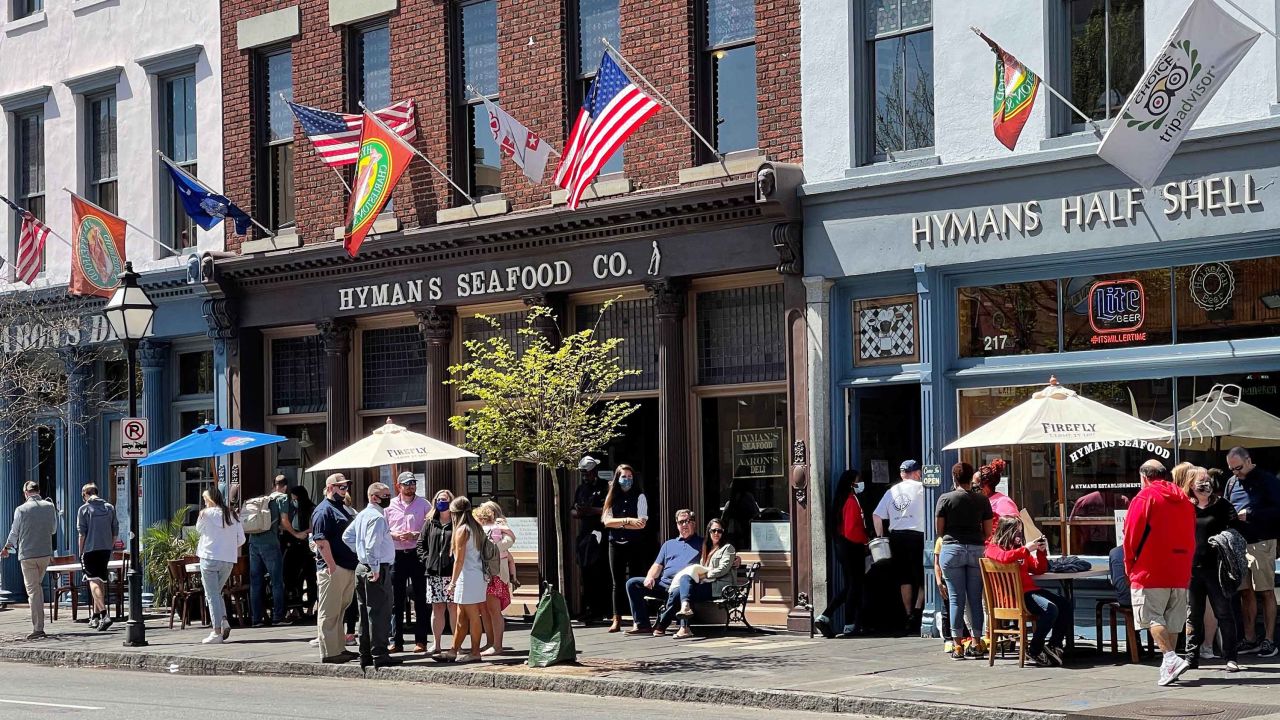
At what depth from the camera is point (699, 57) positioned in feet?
62.5

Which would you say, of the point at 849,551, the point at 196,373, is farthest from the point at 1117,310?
the point at 196,373

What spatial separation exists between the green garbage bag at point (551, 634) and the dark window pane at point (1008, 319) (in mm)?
5001

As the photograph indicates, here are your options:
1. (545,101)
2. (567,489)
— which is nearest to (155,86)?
(545,101)

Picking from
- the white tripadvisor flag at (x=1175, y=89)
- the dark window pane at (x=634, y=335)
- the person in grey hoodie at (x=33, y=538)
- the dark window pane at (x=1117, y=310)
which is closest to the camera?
the white tripadvisor flag at (x=1175, y=89)

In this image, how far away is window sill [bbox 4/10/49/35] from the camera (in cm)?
2734

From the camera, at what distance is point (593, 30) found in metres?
20.3

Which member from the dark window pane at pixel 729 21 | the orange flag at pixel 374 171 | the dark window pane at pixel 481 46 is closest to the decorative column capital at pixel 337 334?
the orange flag at pixel 374 171

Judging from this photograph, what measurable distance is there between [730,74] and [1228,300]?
646 centimetres

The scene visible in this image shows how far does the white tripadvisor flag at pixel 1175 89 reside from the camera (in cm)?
1369

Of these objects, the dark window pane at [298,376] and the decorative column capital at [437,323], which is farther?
the dark window pane at [298,376]

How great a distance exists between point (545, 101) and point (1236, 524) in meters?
10.2

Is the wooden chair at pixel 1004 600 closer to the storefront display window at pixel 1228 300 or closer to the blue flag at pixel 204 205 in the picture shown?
the storefront display window at pixel 1228 300

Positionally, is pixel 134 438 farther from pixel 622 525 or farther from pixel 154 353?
pixel 622 525

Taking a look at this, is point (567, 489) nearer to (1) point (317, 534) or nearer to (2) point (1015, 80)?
(1) point (317, 534)
